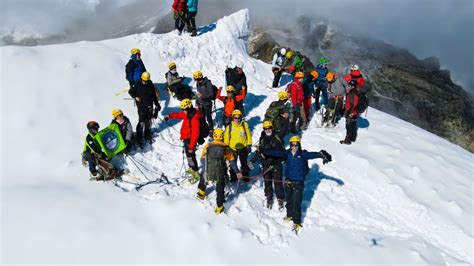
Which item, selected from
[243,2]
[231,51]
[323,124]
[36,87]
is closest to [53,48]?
[36,87]

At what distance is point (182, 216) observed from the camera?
8.54 metres

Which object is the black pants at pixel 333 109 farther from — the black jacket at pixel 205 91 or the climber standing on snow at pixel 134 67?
the climber standing on snow at pixel 134 67

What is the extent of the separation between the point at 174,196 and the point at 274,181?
98.0 inches

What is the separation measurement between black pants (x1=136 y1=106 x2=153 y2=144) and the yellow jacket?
2808mm

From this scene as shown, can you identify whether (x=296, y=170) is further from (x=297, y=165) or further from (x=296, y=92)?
(x=296, y=92)

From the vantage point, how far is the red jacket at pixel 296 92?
41.2 ft

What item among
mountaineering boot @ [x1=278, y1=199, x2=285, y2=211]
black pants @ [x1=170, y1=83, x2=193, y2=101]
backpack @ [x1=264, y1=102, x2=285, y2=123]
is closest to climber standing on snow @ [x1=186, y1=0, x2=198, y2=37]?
black pants @ [x1=170, y1=83, x2=193, y2=101]

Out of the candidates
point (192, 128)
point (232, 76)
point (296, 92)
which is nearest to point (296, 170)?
point (192, 128)

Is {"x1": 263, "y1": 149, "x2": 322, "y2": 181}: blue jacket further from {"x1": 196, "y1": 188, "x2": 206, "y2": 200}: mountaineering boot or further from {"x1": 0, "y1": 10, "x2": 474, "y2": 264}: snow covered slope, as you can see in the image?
{"x1": 196, "y1": 188, "x2": 206, "y2": 200}: mountaineering boot

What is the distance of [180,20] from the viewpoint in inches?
693

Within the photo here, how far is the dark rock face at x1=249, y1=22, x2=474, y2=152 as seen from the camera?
4084 centimetres

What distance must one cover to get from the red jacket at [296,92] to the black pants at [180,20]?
7400 mm

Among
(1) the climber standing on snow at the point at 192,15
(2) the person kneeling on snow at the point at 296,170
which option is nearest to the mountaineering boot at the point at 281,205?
(2) the person kneeling on snow at the point at 296,170

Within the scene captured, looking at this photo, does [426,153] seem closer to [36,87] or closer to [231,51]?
[231,51]
